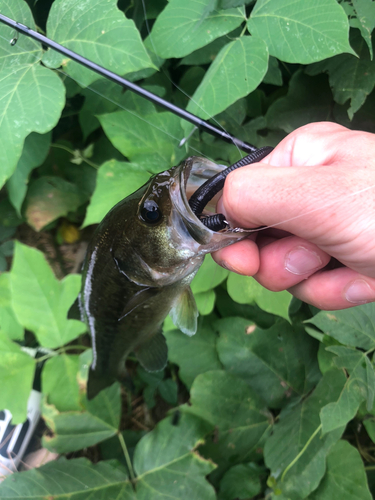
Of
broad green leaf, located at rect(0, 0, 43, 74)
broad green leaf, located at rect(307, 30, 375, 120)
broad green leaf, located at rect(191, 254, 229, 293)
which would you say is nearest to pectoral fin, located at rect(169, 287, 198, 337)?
broad green leaf, located at rect(191, 254, 229, 293)

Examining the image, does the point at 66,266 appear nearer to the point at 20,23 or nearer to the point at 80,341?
the point at 80,341

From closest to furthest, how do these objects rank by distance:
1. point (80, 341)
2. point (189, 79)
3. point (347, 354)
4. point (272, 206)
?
1. point (272, 206)
2. point (347, 354)
3. point (189, 79)
4. point (80, 341)

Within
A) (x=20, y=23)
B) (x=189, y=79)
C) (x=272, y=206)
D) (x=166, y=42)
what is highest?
(x=20, y=23)

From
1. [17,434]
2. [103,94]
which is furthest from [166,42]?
[17,434]

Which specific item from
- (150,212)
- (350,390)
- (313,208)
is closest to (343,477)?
(350,390)

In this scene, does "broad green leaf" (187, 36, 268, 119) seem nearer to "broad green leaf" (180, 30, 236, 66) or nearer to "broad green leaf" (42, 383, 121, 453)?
"broad green leaf" (180, 30, 236, 66)

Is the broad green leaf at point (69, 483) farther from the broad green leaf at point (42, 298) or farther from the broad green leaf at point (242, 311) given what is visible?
the broad green leaf at point (242, 311)

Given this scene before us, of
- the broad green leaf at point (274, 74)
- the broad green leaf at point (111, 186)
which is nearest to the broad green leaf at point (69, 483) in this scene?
the broad green leaf at point (111, 186)
